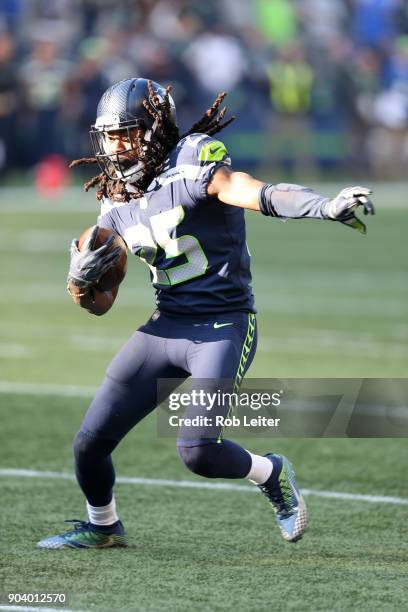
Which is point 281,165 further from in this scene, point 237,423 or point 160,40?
point 237,423

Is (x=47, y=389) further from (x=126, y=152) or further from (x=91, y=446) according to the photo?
(x=126, y=152)

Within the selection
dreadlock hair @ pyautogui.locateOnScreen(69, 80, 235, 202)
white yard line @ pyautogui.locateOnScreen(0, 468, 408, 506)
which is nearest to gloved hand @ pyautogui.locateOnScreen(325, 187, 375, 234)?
dreadlock hair @ pyautogui.locateOnScreen(69, 80, 235, 202)

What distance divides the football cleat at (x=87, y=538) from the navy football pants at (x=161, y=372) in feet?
0.67

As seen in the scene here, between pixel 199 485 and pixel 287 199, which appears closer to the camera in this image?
pixel 287 199

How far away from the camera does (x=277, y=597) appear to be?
4.61 metres

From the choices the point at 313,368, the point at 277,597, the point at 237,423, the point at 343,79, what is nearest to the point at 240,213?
the point at 277,597

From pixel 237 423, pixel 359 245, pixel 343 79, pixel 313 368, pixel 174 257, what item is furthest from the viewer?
pixel 343 79

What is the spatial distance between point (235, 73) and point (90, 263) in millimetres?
18561

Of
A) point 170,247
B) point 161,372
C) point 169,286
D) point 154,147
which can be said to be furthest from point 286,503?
point 154,147

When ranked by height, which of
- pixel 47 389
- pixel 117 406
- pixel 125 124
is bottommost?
pixel 47 389

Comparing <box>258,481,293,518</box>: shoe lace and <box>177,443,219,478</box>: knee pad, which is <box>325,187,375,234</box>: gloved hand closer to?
<box>177,443,219,478</box>: knee pad

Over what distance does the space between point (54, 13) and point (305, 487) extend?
1756 centimetres

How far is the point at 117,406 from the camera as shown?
17.0ft

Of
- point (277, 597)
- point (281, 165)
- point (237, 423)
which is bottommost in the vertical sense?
point (281, 165)
